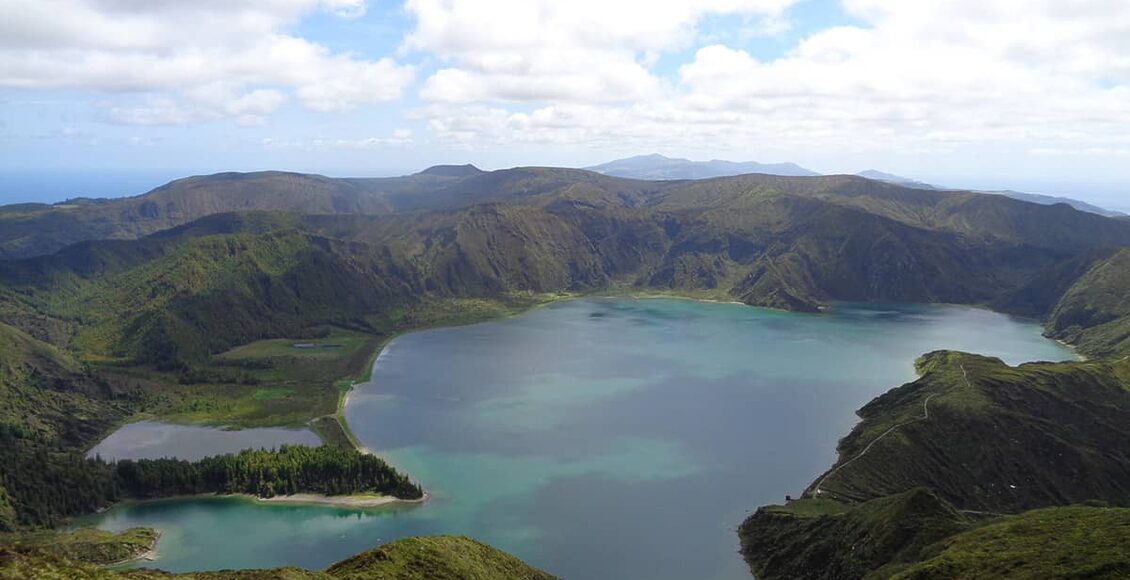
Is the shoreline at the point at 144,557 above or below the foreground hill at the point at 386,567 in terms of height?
below

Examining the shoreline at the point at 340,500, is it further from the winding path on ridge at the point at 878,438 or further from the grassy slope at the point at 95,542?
the winding path on ridge at the point at 878,438

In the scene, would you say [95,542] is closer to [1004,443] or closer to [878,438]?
[878,438]

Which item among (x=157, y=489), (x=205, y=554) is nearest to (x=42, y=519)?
(x=157, y=489)

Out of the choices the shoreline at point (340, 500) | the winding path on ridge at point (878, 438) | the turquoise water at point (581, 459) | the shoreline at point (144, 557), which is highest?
the winding path on ridge at point (878, 438)

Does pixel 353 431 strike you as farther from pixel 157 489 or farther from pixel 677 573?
pixel 677 573

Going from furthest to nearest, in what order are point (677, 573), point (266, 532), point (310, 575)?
point (266, 532) → point (677, 573) → point (310, 575)

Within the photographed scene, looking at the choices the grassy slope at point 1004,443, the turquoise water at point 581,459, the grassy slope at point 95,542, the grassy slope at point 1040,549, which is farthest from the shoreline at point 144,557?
the grassy slope at point 1004,443

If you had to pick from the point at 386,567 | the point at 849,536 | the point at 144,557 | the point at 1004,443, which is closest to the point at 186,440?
the point at 144,557
